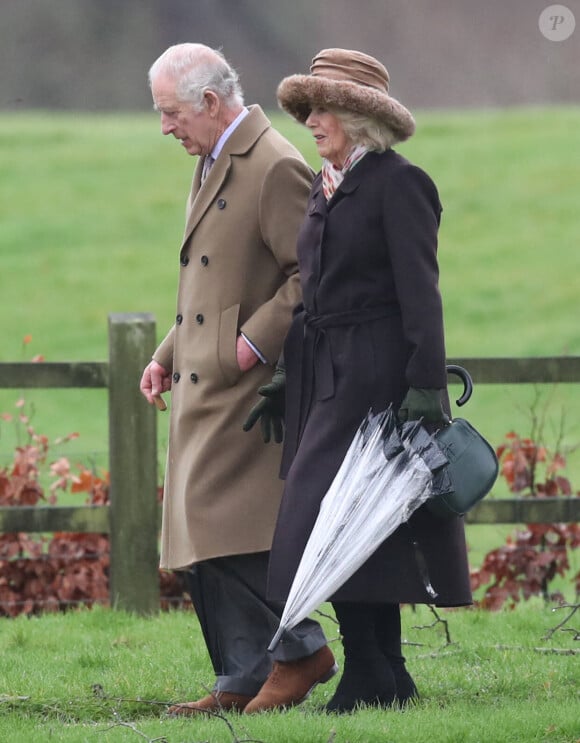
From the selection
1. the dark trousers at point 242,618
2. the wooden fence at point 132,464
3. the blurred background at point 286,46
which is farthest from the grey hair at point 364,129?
the blurred background at point 286,46

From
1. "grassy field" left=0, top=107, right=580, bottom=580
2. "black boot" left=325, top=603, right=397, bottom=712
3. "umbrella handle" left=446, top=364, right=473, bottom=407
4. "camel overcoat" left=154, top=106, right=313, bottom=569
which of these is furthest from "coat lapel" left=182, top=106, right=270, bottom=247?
"grassy field" left=0, top=107, right=580, bottom=580

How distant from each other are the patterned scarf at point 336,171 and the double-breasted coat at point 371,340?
0.02m

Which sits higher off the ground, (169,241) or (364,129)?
(169,241)

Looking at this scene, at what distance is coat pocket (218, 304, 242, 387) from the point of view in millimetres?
4867

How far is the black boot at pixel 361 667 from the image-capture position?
4.68 metres

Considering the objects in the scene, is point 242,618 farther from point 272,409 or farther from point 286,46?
point 286,46

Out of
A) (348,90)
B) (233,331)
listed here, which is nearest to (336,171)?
(348,90)

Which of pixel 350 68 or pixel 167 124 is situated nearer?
pixel 350 68

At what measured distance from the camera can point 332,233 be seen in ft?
14.9

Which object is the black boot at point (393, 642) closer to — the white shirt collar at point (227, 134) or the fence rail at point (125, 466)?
the white shirt collar at point (227, 134)

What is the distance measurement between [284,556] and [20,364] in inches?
100

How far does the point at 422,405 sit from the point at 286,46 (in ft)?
118

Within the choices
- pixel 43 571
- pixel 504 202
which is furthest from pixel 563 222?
pixel 43 571

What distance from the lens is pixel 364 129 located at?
4500 mm
